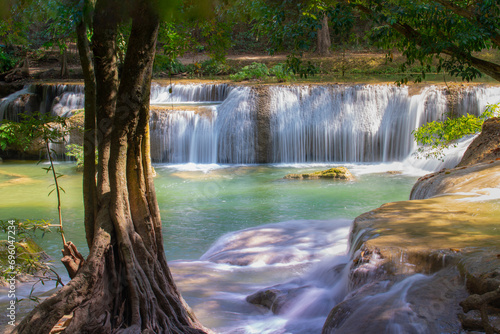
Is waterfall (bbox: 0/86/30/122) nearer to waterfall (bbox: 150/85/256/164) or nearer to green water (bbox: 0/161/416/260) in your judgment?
→ green water (bbox: 0/161/416/260)

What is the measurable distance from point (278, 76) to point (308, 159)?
15.6ft

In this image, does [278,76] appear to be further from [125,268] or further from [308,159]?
[125,268]

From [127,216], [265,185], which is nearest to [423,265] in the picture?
[127,216]

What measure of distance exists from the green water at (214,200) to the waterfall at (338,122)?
1.72m

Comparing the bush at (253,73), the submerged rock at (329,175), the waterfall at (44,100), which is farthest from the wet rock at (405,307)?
the bush at (253,73)

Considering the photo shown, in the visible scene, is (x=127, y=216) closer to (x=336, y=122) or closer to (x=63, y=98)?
(x=336, y=122)

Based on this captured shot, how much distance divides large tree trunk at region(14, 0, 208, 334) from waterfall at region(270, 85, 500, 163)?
13311mm

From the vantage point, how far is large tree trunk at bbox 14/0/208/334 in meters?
3.96

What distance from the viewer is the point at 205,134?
17.7 metres

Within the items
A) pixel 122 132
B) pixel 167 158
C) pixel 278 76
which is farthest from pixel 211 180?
pixel 122 132

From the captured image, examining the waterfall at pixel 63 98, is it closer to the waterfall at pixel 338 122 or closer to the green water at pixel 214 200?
the green water at pixel 214 200

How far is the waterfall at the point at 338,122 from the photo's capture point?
17.3m

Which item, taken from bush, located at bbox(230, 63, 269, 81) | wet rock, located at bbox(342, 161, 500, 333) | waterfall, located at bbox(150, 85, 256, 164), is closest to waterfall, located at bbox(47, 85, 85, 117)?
waterfall, located at bbox(150, 85, 256, 164)

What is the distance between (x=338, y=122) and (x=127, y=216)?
46.5 ft
